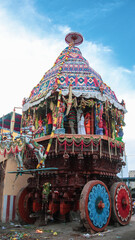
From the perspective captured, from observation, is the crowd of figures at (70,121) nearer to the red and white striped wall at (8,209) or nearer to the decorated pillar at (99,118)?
the decorated pillar at (99,118)

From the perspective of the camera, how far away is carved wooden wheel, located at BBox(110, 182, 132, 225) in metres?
10.8

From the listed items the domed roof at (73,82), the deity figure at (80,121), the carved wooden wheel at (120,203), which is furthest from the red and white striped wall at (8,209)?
the carved wooden wheel at (120,203)

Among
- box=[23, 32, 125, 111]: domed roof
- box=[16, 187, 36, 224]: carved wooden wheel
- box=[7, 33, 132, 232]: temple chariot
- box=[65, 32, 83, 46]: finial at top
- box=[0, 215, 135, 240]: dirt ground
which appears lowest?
box=[0, 215, 135, 240]: dirt ground

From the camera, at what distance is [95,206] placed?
31.7 feet

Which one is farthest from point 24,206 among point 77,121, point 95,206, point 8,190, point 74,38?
point 74,38

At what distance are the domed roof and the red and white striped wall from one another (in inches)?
212

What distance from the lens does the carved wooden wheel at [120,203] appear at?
10773 mm

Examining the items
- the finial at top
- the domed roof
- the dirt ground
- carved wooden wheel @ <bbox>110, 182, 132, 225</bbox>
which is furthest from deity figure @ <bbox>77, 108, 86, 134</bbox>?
the finial at top

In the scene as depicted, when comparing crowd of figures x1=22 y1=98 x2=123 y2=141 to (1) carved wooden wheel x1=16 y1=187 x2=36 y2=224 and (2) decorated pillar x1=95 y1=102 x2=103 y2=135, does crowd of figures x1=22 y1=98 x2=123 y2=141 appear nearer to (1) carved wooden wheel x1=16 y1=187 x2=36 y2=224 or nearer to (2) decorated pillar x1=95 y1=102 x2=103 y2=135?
(2) decorated pillar x1=95 y1=102 x2=103 y2=135

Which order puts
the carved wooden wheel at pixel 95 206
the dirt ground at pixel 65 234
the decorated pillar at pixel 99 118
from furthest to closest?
1. the decorated pillar at pixel 99 118
2. the carved wooden wheel at pixel 95 206
3. the dirt ground at pixel 65 234

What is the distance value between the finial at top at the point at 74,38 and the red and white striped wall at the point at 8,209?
1142 cm

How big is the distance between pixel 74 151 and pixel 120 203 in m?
3.46

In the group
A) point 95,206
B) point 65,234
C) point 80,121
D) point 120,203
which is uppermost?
point 80,121

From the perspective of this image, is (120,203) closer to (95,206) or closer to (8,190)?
(95,206)
